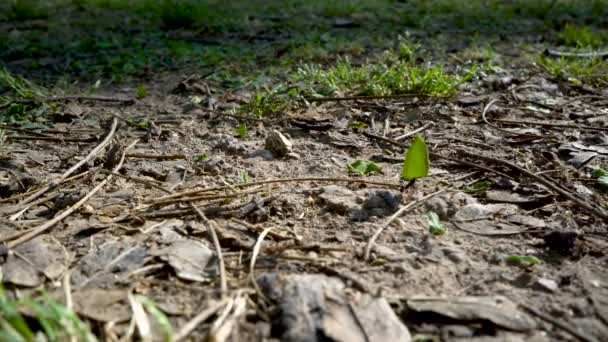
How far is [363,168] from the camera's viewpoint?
1.79 m

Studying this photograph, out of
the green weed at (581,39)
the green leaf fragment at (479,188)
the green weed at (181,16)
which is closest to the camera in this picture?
the green leaf fragment at (479,188)

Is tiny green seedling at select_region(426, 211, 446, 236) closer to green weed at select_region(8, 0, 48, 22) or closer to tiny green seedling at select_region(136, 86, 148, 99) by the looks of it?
Answer: tiny green seedling at select_region(136, 86, 148, 99)

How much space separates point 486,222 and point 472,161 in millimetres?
467

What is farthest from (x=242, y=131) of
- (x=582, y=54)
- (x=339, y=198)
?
(x=582, y=54)

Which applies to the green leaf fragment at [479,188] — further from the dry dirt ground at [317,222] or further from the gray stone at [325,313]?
the gray stone at [325,313]

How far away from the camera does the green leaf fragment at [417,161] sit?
60.1 inches

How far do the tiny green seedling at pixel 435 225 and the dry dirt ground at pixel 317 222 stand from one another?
0.06 ft

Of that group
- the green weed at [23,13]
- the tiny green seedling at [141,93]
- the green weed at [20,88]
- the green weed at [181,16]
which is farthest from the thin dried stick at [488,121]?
the green weed at [23,13]

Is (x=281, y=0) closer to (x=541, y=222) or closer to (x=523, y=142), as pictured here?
(x=523, y=142)

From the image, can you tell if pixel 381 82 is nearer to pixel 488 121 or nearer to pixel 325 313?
pixel 488 121

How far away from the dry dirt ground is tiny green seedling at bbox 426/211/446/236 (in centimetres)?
2

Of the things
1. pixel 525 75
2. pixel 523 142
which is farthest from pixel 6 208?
pixel 525 75

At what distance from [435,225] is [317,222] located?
0.33 m

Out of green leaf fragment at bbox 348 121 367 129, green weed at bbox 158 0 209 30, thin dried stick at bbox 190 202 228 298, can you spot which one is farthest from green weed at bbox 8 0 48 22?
thin dried stick at bbox 190 202 228 298
